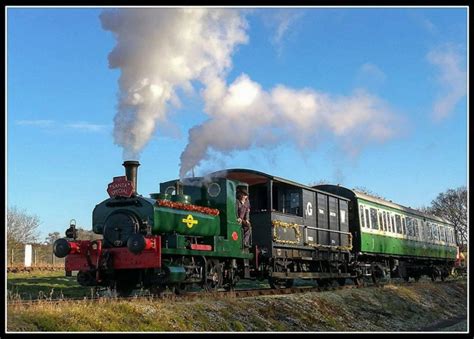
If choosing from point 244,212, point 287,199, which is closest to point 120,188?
point 244,212

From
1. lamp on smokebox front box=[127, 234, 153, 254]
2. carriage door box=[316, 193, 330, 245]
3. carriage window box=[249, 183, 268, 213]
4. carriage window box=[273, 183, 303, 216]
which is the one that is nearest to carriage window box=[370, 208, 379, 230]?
carriage door box=[316, 193, 330, 245]

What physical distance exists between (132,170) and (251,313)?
14.8ft

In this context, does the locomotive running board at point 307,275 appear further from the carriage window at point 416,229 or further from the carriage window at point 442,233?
the carriage window at point 442,233

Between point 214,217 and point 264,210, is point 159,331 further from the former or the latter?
point 264,210

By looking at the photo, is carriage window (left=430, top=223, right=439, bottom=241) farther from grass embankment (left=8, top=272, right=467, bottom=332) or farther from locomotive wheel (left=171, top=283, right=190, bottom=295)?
locomotive wheel (left=171, top=283, right=190, bottom=295)

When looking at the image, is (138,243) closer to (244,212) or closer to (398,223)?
(244,212)

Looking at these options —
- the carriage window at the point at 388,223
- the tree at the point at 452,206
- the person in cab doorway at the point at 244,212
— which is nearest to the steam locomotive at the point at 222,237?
the person in cab doorway at the point at 244,212

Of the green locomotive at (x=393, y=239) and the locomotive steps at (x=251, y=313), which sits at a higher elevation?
the green locomotive at (x=393, y=239)

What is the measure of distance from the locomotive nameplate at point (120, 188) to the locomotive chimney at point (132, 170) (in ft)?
0.44

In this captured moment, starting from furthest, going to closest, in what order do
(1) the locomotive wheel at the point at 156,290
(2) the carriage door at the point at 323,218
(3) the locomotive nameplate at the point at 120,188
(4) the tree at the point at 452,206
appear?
(4) the tree at the point at 452,206 < (2) the carriage door at the point at 323,218 < (3) the locomotive nameplate at the point at 120,188 < (1) the locomotive wheel at the point at 156,290

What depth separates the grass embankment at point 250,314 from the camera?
9602 mm

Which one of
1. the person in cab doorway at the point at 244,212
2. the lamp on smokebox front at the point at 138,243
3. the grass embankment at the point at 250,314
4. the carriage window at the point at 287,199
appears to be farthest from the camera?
the carriage window at the point at 287,199

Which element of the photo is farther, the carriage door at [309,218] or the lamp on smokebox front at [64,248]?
the carriage door at [309,218]

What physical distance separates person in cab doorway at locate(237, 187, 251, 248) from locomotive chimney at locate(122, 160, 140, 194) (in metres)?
3.24
